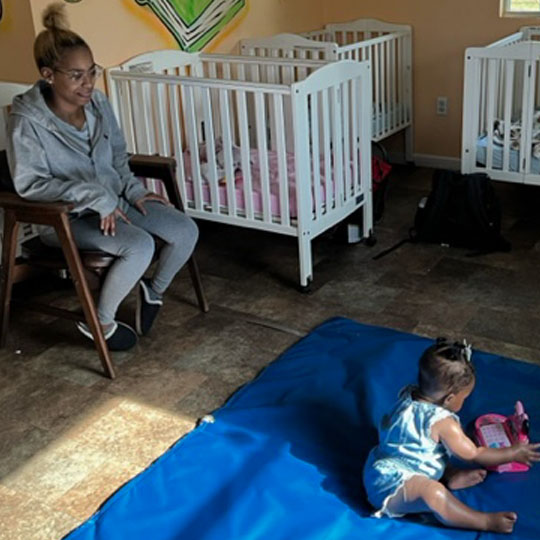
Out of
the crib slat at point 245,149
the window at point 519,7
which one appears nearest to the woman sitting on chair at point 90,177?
the crib slat at point 245,149

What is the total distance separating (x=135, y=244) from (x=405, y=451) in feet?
4.15

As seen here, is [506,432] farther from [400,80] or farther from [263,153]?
[400,80]

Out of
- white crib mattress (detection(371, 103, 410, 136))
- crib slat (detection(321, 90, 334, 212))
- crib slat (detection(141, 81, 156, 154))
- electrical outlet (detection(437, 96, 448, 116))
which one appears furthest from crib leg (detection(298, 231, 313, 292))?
electrical outlet (detection(437, 96, 448, 116))

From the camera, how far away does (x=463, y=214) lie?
370 centimetres

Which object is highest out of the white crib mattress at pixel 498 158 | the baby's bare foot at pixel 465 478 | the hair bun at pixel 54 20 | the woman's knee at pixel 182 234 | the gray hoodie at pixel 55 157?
the hair bun at pixel 54 20

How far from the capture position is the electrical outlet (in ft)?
16.1

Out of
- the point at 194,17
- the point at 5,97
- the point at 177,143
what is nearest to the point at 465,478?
the point at 177,143

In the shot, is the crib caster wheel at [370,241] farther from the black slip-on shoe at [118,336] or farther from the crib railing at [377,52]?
the black slip-on shoe at [118,336]

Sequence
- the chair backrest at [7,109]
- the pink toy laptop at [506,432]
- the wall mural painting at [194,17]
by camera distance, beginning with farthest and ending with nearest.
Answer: the wall mural painting at [194,17]
the chair backrest at [7,109]
the pink toy laptop at [506,432]

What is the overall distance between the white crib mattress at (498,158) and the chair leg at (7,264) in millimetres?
2330

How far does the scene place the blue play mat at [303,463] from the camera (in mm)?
2004

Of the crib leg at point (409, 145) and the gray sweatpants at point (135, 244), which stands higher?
the gray sweatpants at point (135, 244)

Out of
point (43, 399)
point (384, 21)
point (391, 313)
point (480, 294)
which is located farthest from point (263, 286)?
point (384, 21)

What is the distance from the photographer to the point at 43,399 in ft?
8.82
